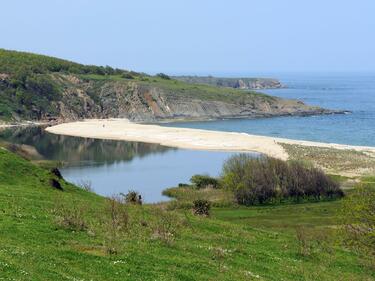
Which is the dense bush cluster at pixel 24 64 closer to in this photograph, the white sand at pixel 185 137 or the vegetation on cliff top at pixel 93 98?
the vegetation on cliff top at pixel 93 98

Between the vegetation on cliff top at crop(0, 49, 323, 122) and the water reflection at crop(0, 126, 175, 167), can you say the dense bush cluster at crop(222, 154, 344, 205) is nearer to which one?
the water reflection at crop(0, 126, 175, 167)

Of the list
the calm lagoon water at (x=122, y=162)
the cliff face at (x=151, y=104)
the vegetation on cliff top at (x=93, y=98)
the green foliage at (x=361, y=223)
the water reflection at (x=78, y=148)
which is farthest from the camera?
the cliff face at (x=151, y=104)

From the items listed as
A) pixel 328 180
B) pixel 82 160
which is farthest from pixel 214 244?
pixel 82 160

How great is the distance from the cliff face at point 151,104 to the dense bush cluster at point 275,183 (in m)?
111

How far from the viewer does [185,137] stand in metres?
122

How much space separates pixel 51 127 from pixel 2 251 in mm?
130243

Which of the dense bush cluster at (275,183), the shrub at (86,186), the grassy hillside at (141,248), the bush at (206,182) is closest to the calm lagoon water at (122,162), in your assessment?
the shrub at (86,186)

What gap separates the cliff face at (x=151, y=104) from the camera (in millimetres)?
172250

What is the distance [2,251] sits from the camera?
56.1 feet

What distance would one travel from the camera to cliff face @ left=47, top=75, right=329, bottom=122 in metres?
172

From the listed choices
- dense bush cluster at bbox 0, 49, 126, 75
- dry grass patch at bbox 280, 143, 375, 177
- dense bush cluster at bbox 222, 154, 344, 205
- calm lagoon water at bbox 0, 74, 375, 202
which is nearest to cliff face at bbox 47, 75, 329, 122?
dense bush cluster at bbox 0, 49, 126, 75

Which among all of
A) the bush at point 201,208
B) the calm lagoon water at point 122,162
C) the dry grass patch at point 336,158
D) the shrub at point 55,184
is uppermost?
the shrub at point 55,184

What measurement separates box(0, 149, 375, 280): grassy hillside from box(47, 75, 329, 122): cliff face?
13850cm

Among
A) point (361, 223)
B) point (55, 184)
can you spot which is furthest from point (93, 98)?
point (361, 223)
